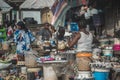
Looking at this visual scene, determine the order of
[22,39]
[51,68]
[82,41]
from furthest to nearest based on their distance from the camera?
[22,39] < [51,68] < [82,41]

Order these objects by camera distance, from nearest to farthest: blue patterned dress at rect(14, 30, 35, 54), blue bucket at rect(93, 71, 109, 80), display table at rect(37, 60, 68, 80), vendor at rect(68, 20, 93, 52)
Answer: blue bucket at rect(93, 71, 109, 80)
vendor at rect(68, 20, 93, 52)
display table at rect(37, 60, 68, 80)
blue patterned dress at rect(14, 30, 35, 54)

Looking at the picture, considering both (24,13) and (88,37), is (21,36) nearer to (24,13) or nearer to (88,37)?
(88,37)

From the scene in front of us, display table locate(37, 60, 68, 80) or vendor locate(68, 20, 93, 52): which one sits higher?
vendor locate(68, 20, 93, 52)

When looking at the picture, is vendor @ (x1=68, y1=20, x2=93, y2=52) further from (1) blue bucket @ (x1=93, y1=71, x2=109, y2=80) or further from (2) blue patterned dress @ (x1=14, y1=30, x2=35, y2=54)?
(2) blue patterned dress @ (x1=14, y1=30, x2=35, y2=54)

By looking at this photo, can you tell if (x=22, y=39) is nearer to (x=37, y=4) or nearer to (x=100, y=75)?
(x=100, y=75)

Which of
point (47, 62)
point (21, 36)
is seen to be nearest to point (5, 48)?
point (21, 36)

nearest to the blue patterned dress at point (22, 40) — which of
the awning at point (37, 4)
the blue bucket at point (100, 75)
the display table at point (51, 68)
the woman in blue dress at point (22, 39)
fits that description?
the woman in blue dress at point (22, 39)

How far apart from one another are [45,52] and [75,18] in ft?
22.4

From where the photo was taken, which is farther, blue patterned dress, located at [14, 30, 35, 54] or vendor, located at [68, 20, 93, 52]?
blue patterned dress, located at [14, 30, 35, 54]

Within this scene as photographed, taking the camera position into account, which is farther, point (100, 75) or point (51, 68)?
point (51, 68)

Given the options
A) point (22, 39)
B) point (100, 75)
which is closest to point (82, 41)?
point (100, 75)

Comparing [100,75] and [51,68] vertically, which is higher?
[51,68]

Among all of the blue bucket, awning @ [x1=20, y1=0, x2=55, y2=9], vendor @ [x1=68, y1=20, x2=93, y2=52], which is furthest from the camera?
awning @ [x1=20, y1=0, x2=55, y2=9]

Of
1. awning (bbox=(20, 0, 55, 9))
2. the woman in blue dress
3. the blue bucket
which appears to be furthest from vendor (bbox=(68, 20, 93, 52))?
awning (bbox=(20, 0, 55, 9))
